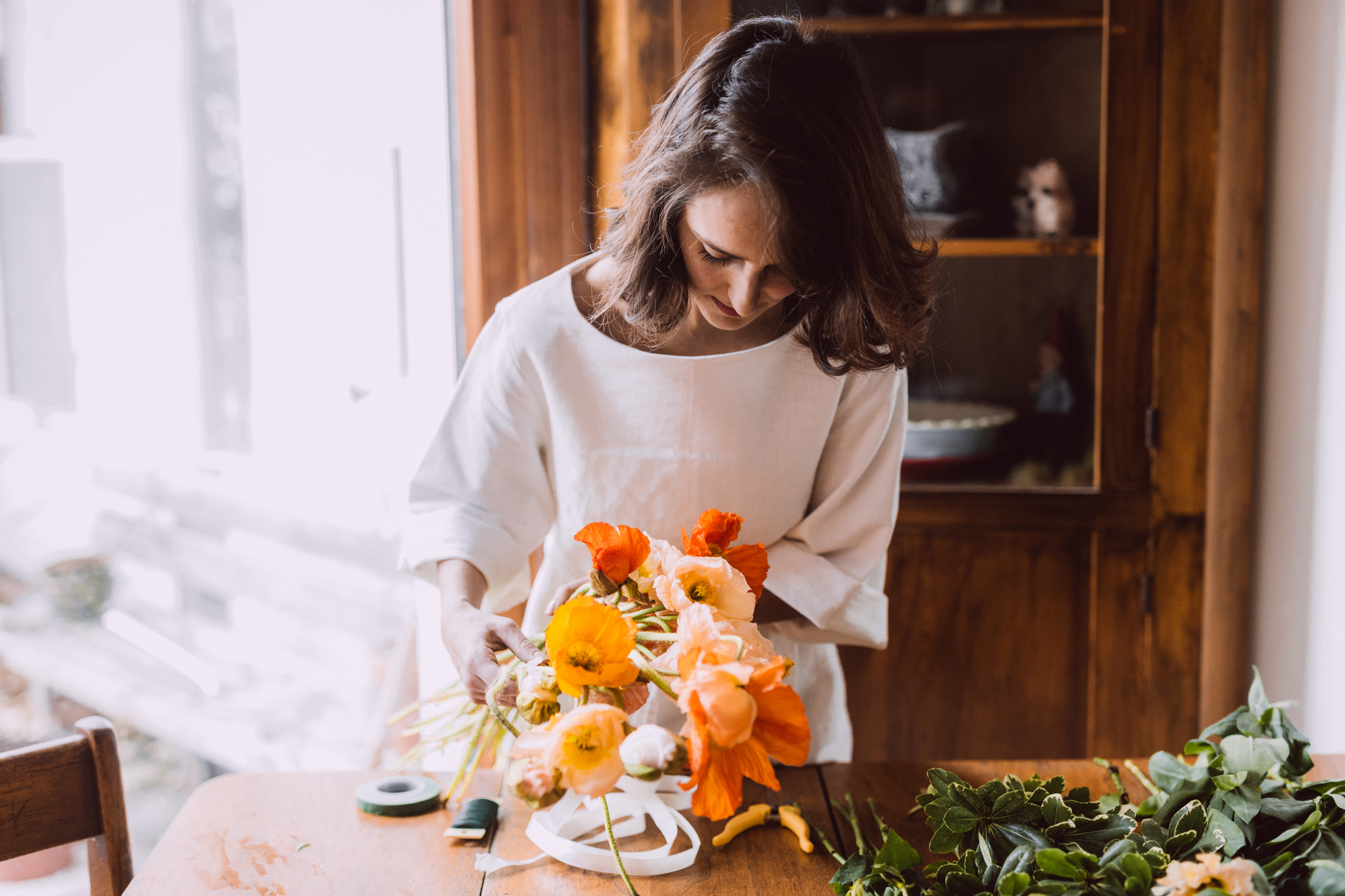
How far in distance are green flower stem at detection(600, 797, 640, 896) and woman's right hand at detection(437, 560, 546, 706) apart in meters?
0.13

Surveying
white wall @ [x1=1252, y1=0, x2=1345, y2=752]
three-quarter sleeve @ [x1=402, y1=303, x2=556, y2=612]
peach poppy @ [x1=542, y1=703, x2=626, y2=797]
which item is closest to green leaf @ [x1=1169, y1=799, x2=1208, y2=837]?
peach poppy @ [x1=542, y1=703, x2=626, y2=797]

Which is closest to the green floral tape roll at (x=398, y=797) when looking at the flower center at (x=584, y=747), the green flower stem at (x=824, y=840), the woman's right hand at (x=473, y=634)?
the woman's right hand at (x=473, y=634)

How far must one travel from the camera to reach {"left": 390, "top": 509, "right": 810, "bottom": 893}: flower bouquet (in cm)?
58

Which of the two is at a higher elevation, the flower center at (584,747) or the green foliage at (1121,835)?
the flower center at (584,747)

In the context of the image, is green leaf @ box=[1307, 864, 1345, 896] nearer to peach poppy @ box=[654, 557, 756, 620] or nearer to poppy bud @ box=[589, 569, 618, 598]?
peach poppy @ box=[654, 557, 756, 620]

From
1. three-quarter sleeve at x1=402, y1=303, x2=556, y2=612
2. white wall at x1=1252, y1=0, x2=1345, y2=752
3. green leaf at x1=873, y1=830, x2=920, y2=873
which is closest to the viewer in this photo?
green leaf at x1=873, y1=830, x2=920, y2=873

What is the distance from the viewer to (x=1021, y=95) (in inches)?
66.9

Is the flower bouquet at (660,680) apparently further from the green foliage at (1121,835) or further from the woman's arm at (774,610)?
the woman's arm at (774,610)

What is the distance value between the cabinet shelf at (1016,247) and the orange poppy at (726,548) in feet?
3.49

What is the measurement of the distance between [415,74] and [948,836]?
5.21 feet

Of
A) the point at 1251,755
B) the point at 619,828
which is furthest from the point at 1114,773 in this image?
the point at 619,828

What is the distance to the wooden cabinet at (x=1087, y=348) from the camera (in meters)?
1.61

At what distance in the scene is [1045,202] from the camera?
170 centimetres

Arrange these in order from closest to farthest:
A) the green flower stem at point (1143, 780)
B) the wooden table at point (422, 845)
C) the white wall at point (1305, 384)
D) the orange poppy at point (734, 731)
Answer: the orange poppy at point (734, 731), the wooden table at point (422, 845), the green flower stem at point (1143, 780), the white wall at point (1305, 384)
